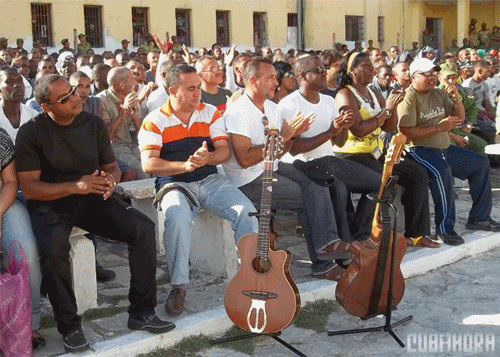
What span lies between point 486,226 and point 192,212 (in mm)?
2811

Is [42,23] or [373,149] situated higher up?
[42,23]

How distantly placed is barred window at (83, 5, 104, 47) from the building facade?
3cm

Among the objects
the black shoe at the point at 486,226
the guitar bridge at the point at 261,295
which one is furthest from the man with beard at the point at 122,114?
the black shoe at the point at 486,226

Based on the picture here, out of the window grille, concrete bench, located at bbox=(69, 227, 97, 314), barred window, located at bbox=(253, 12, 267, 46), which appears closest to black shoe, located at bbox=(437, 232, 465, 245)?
concrete bench, located at bbox=(69, 227, 97, 314)

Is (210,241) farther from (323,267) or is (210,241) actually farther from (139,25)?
(139,25)

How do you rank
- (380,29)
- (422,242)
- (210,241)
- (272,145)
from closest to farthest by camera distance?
1. (272,145)
2. (210,241)
3. (422,242)
4. (380,29)

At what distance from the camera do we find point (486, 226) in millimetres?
6133

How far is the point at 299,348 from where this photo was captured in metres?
4.07

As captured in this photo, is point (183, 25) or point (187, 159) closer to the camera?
point (187, 159)

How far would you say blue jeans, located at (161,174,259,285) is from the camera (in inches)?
172

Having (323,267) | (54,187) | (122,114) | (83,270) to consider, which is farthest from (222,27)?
(54,187)

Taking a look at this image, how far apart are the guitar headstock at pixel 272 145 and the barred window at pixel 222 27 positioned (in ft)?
66.9

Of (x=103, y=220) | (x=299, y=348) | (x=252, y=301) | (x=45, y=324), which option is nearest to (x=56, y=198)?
(x=103, y=220)

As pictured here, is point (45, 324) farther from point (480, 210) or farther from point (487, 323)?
point (480, 210)
